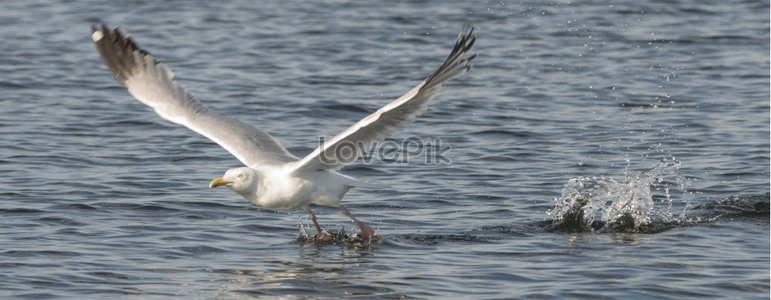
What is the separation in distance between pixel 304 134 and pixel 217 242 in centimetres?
450

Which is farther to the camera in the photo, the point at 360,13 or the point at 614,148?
the point at 360,13

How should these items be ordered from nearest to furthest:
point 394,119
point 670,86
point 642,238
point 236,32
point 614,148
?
point 394,119 < point 642,238 < point 614,148 < point 670,86 < point 236,32

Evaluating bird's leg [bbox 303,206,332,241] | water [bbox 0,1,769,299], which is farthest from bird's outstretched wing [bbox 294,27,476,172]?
water [bbox 0,1,769,299]

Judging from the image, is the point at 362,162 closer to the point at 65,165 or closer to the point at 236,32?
the point at 65,165

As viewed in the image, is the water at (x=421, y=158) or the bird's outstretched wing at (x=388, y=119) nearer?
the bird's outstretched wing at (x=388, y=119)

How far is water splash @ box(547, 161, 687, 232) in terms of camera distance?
988cm

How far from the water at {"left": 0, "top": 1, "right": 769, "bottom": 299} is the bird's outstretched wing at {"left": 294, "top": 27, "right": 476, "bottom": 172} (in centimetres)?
68

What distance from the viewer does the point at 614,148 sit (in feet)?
43.6

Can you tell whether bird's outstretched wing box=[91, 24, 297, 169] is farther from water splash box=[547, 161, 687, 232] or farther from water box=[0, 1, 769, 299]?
water splash box=[547, 161, 687, 232]

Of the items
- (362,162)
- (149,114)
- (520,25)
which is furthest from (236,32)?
(362,162)

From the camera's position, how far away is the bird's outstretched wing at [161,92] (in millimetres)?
9891

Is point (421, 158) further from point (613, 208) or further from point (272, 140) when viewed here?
point (613, 208)

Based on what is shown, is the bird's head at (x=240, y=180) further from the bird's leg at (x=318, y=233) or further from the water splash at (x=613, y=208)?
the water splash at (x=613, y=208)

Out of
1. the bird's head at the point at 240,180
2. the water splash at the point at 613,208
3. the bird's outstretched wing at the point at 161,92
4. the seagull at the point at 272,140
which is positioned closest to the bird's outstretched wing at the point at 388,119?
the seagull at the point at 272,140
